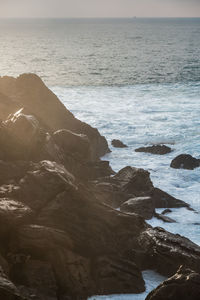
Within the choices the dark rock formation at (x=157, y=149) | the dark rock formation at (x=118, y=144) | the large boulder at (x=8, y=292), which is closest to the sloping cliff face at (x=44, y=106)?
the dark rock formation at (x=118, y=144)

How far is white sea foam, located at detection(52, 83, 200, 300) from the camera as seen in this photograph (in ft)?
91.0

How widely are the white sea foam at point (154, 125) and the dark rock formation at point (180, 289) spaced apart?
253 cm

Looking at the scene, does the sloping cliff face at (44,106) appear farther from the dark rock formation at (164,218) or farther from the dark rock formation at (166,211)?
the dark rock formation at (164,218)

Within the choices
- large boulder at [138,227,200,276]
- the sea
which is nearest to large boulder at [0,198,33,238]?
the sea

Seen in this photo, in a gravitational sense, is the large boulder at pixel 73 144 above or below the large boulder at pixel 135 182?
above

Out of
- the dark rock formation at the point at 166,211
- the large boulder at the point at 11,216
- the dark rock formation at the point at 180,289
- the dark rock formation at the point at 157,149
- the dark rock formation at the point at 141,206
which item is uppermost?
the large boulder at the point at 11,216

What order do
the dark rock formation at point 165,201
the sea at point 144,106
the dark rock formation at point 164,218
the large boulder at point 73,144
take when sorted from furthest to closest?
the sea at point 144,106
the large boulder at point 73,144
the dark rock formation at point 165,201
the dark rock formation at point 164,218

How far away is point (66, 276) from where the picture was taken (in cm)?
1666

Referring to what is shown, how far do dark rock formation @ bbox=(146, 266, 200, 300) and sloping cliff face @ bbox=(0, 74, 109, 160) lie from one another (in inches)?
790

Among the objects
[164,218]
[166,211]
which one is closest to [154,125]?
[166,211]

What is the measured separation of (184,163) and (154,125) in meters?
13.6

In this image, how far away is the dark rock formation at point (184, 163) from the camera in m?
34.0

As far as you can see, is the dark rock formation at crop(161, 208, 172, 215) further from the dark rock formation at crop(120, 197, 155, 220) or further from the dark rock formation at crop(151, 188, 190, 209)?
the dark rock formation at crop(120, 197, 155, 220)

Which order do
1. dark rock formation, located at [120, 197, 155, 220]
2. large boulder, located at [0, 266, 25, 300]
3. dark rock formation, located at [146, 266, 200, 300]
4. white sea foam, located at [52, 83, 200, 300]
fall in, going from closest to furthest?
large boulder, located at [0, 266, 25, 300] < dark rock formation, located at [146, 266, 200, 300] < dark rock formation, located at [120, 197, 155, 220] < white sea foam, located at [52, 83, 200, 300]
